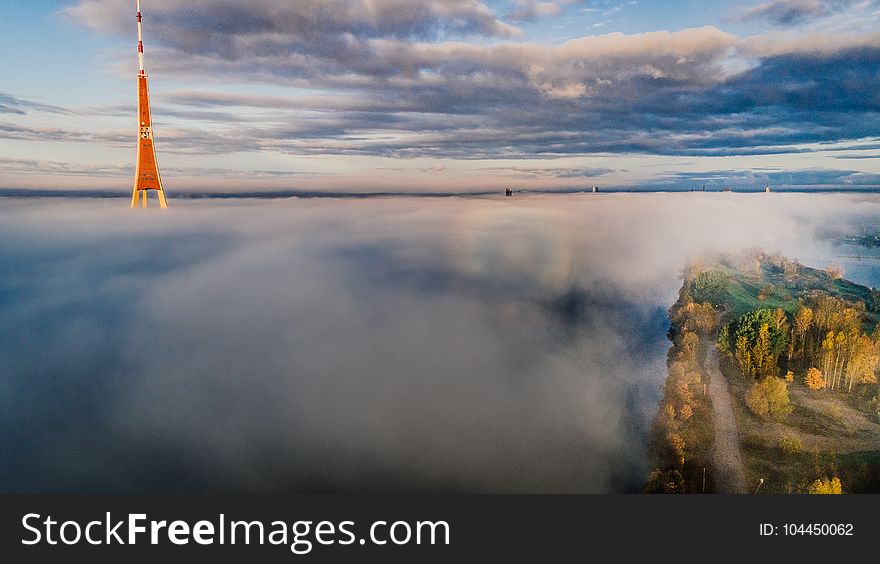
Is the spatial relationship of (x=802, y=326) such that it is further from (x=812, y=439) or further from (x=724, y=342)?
(x=812, y=439)

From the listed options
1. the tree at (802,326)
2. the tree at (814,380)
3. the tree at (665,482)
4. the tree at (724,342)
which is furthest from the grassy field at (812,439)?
Answer: the tree at (665,482)

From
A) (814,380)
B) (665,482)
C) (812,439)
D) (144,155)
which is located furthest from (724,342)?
(144,155)

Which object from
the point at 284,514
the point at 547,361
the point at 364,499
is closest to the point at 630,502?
the point at 364,499

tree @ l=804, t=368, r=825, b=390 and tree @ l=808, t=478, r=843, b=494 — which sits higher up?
tree @ l=804, t=368, r=825, b=390

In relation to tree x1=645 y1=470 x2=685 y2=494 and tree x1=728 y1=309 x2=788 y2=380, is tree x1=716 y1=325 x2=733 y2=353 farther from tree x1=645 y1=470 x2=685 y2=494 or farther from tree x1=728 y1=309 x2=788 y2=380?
tree x1=645 y1=470 x2=685 y2=494

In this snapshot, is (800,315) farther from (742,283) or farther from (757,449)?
(757,449)

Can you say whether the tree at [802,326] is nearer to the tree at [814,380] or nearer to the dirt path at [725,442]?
the tree at [814,380]

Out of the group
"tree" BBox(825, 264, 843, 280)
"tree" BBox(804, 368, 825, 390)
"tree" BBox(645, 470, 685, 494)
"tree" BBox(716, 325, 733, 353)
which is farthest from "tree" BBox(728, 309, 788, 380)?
"tree" BBox(645, 470, 685, 494)
